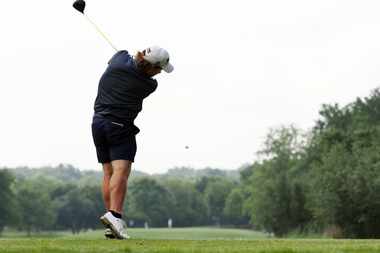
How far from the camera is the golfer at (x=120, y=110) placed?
35.8ft

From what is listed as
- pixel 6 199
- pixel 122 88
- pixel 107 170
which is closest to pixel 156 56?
pixel 122 88

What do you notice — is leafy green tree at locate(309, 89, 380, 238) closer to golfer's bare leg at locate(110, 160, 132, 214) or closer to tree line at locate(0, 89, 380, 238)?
tree line at locate(0, 89, 380, 238)

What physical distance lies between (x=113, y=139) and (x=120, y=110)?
366mm

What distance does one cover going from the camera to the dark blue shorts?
36.2ft

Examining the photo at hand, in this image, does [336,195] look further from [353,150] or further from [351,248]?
[351,248]

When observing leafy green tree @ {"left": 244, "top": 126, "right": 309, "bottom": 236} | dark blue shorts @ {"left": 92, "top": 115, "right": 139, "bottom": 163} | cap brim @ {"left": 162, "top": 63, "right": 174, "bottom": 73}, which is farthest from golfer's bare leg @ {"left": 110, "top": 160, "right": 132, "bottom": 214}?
leafy green tree @ {"left": 244, "top": 126, "right": 309, "bottom": 236}

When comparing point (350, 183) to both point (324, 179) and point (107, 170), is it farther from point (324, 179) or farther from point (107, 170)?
point (107, 170)

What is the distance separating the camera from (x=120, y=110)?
36.4 ft

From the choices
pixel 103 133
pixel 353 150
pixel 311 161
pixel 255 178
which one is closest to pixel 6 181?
pixel 255 178

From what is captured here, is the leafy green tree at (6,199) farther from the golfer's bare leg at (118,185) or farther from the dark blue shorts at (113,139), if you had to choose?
the golfer's bare leg at (118,185)

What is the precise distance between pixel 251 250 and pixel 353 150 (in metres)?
85.2

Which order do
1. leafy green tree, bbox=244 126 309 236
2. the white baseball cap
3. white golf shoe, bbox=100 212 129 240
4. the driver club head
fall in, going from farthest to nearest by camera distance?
leafy green tree, bbox=244 126 309 236 → the driver club head → the white baseball cap → white golf shoe, bbox=100 212 129 240

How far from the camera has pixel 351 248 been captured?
8047 millimetres

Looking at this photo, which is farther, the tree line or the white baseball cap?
the tree line
